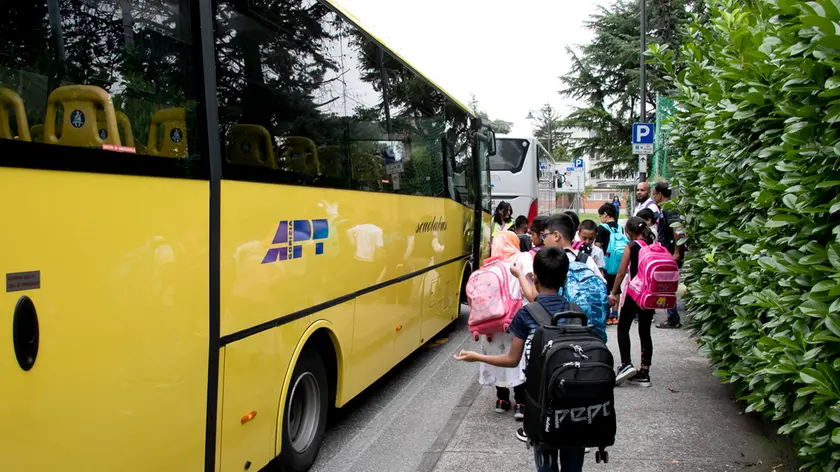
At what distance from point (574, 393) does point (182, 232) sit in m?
2.04

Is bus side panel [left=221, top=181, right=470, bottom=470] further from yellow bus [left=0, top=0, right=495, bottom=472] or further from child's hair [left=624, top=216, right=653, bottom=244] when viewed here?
child's hair [left=624, top=216, right=653, bottom=244]

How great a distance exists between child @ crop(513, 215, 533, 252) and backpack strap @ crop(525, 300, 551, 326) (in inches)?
173

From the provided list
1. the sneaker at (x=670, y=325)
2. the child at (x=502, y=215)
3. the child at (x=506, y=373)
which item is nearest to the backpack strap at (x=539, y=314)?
the child at (x=506, y=373)

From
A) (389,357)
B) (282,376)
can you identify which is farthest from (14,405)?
(389,357)

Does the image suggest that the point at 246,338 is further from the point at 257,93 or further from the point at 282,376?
the point at 257,93

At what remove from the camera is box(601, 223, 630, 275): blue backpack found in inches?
388

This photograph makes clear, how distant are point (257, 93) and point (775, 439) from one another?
4.37 m

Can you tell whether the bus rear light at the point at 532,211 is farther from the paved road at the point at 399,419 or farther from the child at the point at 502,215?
the paved road at the point at 399,419

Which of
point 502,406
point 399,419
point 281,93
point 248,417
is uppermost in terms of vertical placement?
point 281,93

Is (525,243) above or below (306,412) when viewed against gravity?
above

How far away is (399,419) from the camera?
21.1ft

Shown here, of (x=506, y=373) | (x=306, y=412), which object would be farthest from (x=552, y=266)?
(x=506, y=373)

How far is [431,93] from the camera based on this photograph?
8812 millimetres

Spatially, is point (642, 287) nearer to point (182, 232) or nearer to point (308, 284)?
point (308, 284)
